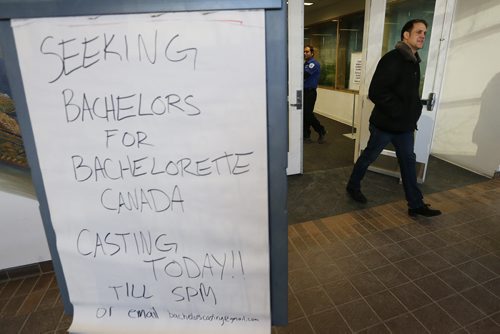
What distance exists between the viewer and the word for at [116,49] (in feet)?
2.56

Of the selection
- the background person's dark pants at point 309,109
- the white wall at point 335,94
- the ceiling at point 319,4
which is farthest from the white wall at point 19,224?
the ceiling at point 319,4

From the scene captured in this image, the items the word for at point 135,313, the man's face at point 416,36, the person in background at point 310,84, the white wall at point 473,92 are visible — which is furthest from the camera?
the person in background at point 310,84

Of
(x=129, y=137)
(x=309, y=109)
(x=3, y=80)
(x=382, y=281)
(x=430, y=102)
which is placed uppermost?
(x=3, y=80)

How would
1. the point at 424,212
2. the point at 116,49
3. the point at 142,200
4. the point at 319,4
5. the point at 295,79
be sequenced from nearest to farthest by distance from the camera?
the point at 116,49
the point at 142,200
the point at 424,212
the point at 295,79
the point at 319,4

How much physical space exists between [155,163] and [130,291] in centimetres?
46

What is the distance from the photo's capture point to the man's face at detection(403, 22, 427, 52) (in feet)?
7.85

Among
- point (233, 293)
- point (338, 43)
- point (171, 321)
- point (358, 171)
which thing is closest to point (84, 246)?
point (171, 321)

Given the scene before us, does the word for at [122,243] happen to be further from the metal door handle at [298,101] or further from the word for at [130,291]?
the metal door handle at [298,101]

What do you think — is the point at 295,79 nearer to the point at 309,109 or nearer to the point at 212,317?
the point at 309,109

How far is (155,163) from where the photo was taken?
881 mm

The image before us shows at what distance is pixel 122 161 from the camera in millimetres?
881

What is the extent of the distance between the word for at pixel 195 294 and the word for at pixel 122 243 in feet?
0.47

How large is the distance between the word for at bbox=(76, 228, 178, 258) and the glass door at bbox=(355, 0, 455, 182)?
3170 millimetres

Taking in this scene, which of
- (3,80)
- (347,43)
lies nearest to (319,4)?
(347,43)
